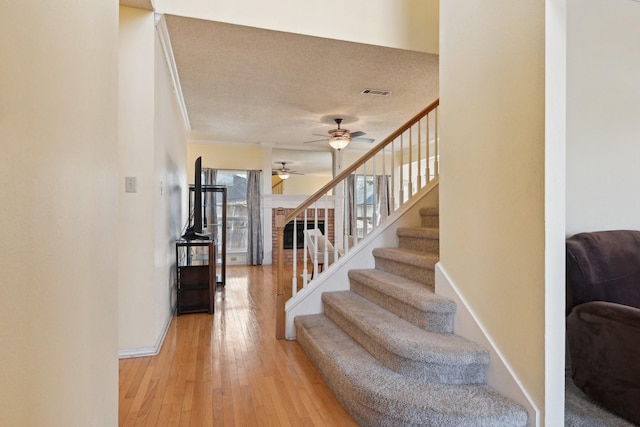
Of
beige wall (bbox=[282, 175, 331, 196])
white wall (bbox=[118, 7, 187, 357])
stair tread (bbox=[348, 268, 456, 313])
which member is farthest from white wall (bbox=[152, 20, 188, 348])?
beige wall (bbox=[282, 175, 331, 196])

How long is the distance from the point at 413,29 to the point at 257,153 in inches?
179

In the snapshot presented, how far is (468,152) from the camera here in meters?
1.97

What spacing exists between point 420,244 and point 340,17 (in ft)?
6.82

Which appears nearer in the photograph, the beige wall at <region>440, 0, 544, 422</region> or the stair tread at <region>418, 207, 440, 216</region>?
the beige wall at <region>440, 0, 544, 422</region>

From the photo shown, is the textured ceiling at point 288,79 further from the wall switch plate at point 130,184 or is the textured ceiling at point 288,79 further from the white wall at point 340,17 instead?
the wall switch plate at point 130,184

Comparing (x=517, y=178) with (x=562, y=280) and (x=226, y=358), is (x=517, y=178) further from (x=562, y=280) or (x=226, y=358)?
(x=226, y=358)

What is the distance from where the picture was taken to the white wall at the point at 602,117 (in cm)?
217

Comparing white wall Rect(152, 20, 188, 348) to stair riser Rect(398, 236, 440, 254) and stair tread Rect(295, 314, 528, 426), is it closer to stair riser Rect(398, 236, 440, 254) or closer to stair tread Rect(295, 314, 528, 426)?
stair tread Rect(295, 314, 528, 426)

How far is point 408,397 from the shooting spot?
63.4 inches

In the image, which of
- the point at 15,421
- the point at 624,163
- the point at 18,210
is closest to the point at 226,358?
the point at 15,421

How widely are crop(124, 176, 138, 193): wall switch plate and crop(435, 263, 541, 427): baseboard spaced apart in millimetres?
2245

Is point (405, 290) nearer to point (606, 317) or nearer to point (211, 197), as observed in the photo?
point (606, 317)

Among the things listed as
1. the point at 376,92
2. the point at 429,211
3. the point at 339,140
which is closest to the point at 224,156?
the point at 339,140

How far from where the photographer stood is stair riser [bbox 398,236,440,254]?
2721 millimetres
